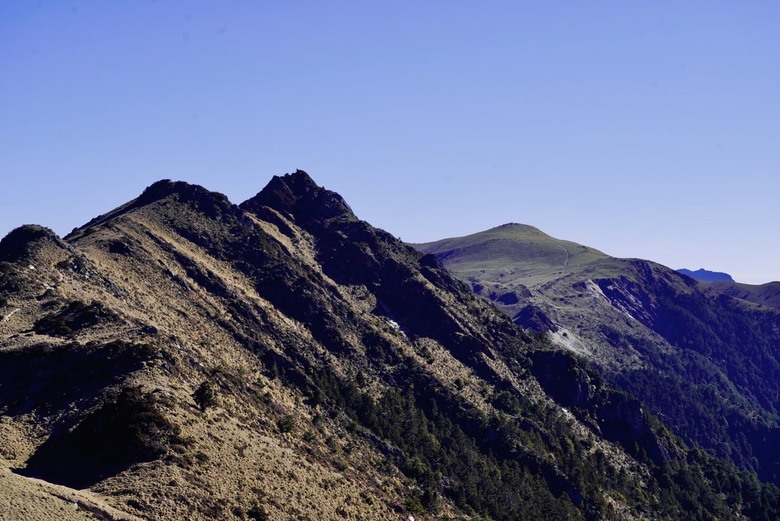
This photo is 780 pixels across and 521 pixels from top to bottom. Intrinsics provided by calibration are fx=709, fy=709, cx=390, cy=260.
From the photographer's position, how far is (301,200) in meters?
191

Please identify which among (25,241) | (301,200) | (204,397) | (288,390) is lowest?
(204,397)

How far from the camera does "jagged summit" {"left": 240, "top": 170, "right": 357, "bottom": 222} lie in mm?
185250

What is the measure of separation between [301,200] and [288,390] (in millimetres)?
96085

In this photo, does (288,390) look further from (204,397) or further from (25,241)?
(25,241)

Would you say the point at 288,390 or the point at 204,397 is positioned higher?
the point at 288,390

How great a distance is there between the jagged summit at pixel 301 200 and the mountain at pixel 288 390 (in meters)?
0.70

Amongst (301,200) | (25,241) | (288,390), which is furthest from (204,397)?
(301,200)

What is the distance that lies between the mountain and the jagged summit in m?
0.70

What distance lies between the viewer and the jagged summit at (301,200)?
608ft

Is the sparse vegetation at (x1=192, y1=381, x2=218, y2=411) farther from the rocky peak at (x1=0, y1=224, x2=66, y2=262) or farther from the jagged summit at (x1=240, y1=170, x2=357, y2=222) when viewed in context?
the jagged summit at (x1=240, y1=170, x2=357, y2=222)

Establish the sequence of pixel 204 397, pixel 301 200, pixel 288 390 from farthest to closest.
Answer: pixel 301 200 < pixel 288 390 < pixel 204 397

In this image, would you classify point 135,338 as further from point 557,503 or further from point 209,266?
point 557,503

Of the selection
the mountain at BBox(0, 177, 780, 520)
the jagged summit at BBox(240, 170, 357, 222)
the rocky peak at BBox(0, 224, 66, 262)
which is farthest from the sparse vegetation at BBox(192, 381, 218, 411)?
the jagged summit at BBox(240, 170, 357, 222)

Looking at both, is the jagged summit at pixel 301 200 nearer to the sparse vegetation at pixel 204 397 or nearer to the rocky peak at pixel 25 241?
the rocky peak at pixel 25 241
